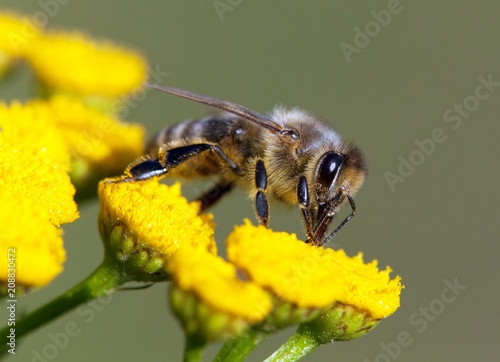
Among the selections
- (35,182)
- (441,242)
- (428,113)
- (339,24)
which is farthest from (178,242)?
(339,24)

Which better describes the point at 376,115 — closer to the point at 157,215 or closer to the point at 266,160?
the point at 266,160

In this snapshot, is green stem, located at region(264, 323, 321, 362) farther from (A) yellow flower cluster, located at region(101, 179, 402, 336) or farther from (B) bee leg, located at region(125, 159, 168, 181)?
(B) bee leg, located at region(125, 159, 168, 181)

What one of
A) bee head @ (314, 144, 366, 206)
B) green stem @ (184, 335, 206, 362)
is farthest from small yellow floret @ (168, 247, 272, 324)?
bee head @ (314, 144, 366, 206)

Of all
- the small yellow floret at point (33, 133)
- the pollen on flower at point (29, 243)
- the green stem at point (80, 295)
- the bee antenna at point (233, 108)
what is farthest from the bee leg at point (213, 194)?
the pollen on flower at point (29, 243)

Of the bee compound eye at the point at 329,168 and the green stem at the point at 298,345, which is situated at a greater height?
the bee compound eye at the point at 329,168

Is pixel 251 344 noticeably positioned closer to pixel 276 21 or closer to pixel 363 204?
pixel 363 204

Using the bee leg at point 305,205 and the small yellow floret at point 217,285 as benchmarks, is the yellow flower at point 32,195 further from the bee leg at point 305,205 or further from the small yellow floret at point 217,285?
the bee leg at point 305,205
